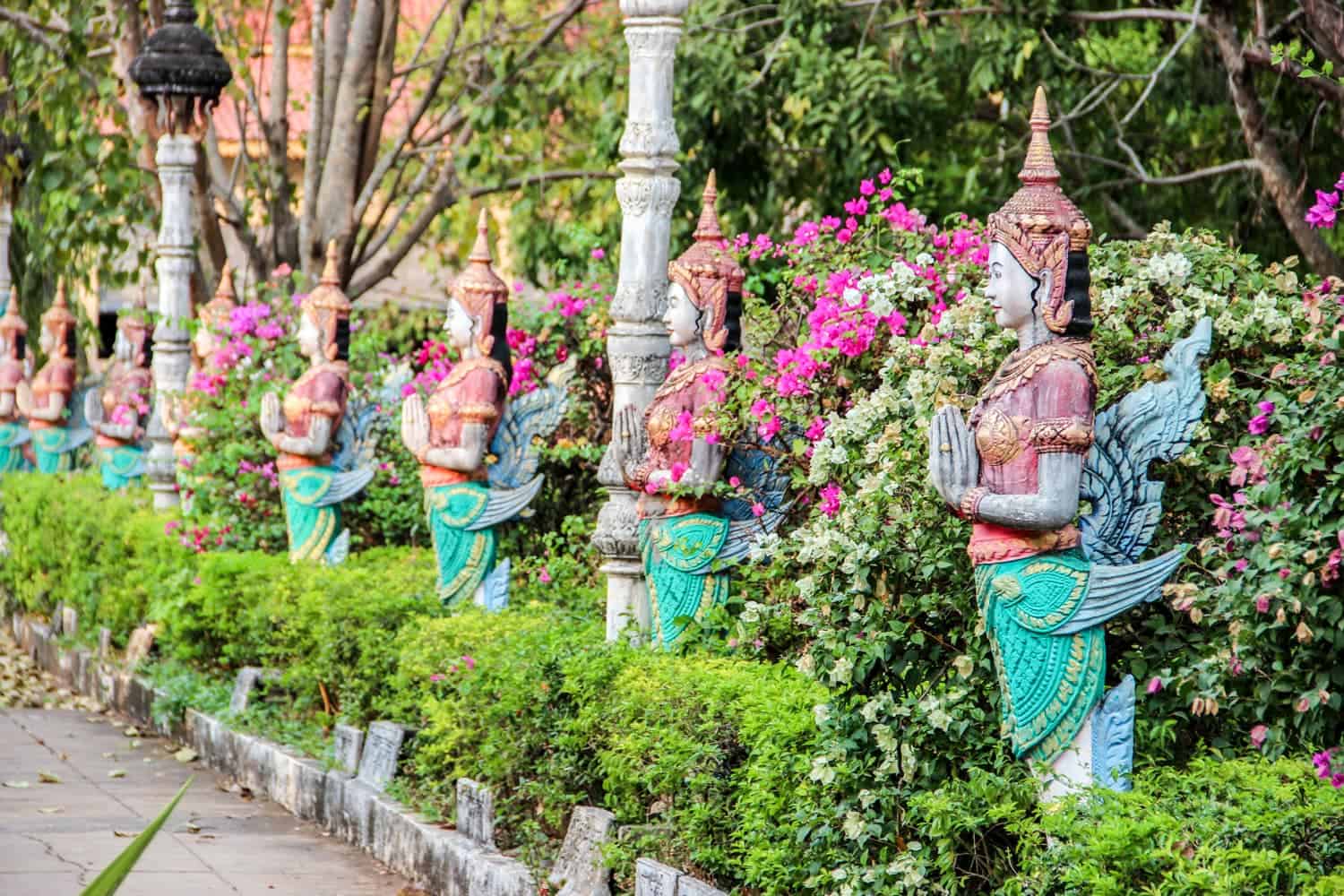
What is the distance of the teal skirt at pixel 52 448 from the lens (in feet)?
59.1

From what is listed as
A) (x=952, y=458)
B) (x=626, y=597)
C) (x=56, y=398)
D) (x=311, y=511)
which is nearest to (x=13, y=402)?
(x=56, y=398)

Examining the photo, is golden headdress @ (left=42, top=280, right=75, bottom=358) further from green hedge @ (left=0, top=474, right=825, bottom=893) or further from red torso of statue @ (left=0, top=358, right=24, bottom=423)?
green hedge @ (left=0, top=474, right=825, bottom=893)

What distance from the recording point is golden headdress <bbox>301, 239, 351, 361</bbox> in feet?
35.5

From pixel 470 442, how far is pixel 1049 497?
411 centimetres

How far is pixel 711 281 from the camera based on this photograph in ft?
24.8

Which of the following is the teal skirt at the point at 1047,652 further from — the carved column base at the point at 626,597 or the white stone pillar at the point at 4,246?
the white stone pillar at the point at 4,246

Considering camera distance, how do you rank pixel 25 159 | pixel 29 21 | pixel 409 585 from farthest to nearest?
pixel 25 159
pixel 29 21
pixel 409 585

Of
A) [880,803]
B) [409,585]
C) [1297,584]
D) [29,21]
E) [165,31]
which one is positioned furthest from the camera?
[29,21]

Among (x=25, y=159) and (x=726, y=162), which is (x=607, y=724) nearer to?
(x=726, y=162)

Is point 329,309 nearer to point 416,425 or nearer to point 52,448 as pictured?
point 416,425

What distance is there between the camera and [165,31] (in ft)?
41.7

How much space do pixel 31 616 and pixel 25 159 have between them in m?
5.00

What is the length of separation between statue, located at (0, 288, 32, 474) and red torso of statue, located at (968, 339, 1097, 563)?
1476cm

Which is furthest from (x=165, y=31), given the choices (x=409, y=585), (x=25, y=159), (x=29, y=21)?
(x=25, y=159)
